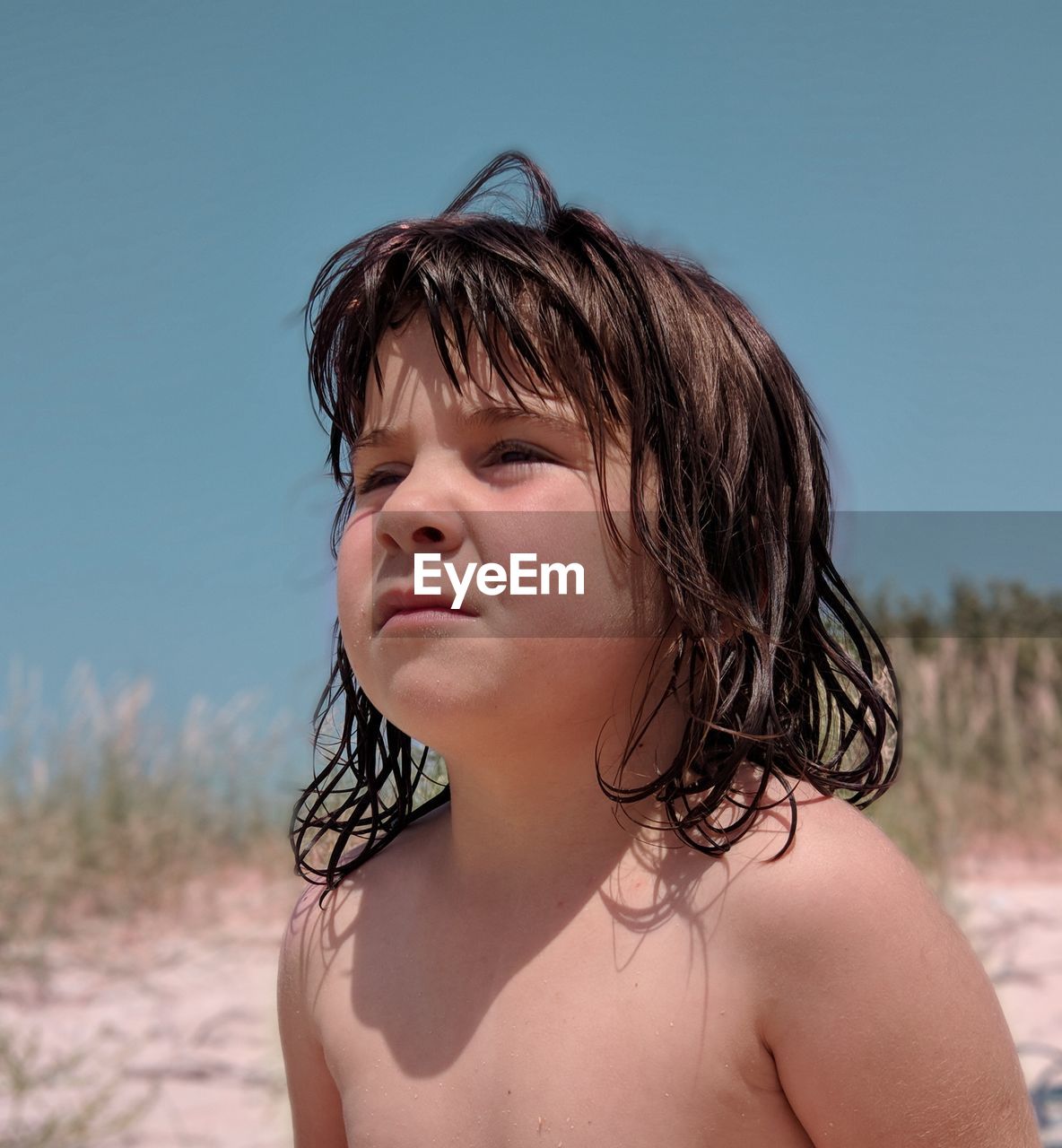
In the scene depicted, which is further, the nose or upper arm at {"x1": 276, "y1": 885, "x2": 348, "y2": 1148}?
upper arm at {"x1": 276, "y1": 885, "x2": 348, "y2": 1148}

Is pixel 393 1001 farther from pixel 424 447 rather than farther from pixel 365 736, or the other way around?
pixel 424 447

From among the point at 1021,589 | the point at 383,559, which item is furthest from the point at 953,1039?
the point at 1021,589

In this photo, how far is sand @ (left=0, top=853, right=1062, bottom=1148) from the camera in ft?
10.2

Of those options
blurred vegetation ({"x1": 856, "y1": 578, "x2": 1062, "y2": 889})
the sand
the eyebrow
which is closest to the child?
the eyebrow

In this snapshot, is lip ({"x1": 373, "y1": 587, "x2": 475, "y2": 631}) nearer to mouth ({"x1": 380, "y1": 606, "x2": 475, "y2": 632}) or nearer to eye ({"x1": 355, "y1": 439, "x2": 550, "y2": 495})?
mouth ({"x1": 380, "y1": 606, "x2": 475, "y2": 632})

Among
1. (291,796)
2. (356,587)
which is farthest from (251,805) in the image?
(356,587)

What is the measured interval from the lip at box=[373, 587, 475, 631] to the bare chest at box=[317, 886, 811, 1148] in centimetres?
36

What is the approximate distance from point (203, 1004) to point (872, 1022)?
2995 millimetres

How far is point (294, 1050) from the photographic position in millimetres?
1637

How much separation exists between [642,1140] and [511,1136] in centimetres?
14

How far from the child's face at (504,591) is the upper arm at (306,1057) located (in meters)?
0.48

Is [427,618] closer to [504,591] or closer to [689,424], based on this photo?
[504,591]

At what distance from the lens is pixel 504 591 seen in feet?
4.15

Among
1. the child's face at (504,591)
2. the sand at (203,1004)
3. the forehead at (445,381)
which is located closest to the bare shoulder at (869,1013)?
the child's face at (504,591)
